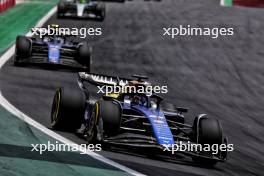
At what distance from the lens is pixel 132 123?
12.9 metres

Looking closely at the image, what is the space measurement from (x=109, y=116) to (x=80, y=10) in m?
23.2

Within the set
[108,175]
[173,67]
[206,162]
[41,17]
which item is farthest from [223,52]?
[108,175]

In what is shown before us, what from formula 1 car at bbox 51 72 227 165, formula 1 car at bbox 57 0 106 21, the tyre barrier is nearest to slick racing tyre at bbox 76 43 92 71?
formula 1 car at bbox 51 72 227 165

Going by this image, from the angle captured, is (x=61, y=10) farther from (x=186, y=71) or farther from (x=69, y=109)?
(x=69, y=109)

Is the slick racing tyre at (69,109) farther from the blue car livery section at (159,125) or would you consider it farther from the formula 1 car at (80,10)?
the formula 1 car at (80,10)

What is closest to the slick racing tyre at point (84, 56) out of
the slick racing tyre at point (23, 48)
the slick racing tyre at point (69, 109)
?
the slick racing tyre at point (23, 48)

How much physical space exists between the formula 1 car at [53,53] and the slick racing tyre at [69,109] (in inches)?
346

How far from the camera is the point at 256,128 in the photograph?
672 inches

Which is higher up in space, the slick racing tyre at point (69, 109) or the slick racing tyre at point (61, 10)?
the slick racing tyre at point (69, 109)

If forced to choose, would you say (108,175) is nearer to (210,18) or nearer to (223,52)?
(223,52)

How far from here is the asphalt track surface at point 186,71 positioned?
13844 millimetres

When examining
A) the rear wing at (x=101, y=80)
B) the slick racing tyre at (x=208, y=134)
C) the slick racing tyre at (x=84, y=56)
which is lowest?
the slick racing tyre at (x=84, y=56)

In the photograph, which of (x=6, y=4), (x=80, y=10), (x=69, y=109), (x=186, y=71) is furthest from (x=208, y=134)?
(x=6, y=4)

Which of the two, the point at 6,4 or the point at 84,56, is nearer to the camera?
the point at 84,56
